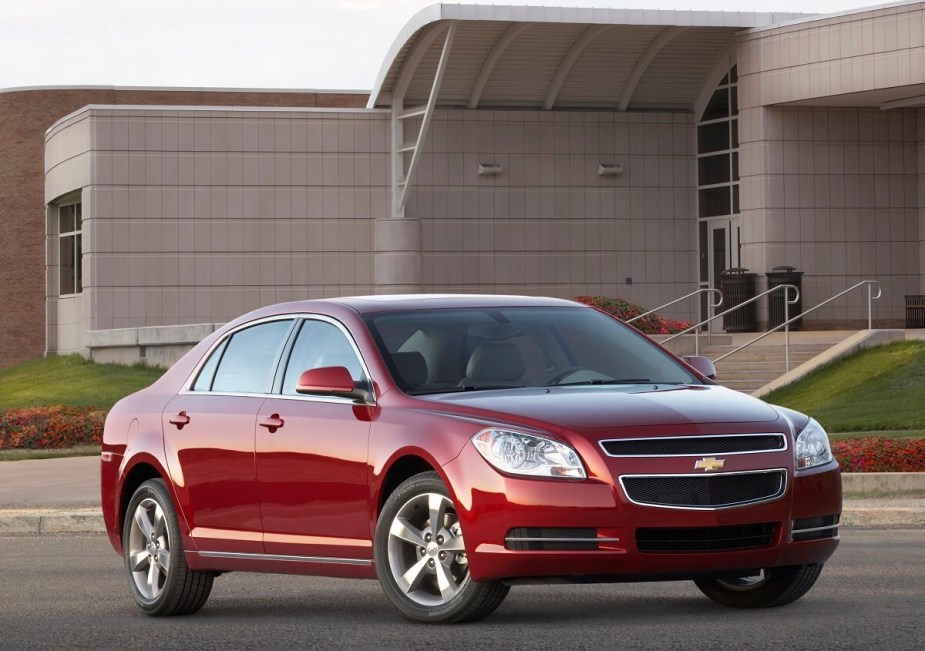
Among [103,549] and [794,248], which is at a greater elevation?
[794,248]

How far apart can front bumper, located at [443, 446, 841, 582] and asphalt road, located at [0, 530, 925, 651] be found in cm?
31

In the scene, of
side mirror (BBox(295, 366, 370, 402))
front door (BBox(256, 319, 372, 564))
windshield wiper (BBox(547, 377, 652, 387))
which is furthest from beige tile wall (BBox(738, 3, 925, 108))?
side mirror (BBox(295, 366, 370, 402))

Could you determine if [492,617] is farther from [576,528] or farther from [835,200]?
[835,200]

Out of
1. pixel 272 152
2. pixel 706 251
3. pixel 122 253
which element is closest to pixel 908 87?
pixel 706 251

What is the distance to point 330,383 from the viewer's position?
835 centimetres

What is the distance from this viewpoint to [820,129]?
36.5 metres

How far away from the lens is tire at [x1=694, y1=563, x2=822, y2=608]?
852 cm

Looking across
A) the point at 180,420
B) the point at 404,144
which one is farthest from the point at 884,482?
the point at 404,144

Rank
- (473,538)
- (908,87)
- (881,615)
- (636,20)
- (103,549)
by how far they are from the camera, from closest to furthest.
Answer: (473,538) < (881,615) < (103,549) < (908,87) < (636,20)

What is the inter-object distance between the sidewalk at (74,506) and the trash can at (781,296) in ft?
63.4

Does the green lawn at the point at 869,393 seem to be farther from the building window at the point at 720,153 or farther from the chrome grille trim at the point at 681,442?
the chrome grille trim at the point at 681,442

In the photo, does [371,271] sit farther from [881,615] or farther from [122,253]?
[881,615]

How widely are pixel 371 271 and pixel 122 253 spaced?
554cm

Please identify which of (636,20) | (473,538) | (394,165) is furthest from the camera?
(394,165)
